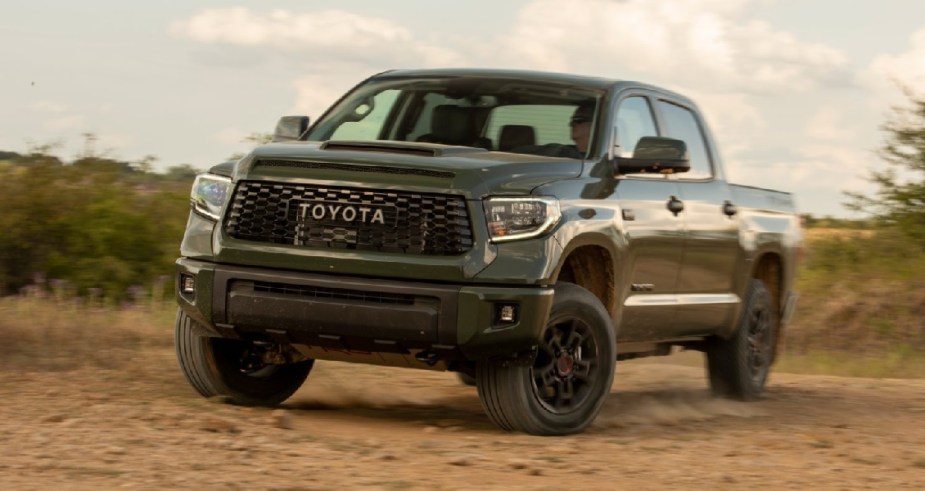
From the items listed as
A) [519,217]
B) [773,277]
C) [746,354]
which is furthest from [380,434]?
[773,277]

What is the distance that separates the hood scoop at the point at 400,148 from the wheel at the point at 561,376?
811 millimetres

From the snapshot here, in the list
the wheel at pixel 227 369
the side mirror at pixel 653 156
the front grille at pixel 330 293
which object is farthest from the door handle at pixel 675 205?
the wheel at pixel 227 369

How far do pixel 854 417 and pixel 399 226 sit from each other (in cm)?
381

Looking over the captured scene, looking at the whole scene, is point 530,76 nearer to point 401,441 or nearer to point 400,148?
point 400,148

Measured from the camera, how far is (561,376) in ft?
25.5

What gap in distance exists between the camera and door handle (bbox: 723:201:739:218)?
964 cm

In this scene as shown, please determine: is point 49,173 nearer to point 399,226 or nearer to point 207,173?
point 207,173

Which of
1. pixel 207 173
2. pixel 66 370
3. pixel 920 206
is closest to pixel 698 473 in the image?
pixel 207 173

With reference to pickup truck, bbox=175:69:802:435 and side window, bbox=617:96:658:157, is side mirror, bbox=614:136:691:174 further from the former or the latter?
side window, bbox=617:96:658:157

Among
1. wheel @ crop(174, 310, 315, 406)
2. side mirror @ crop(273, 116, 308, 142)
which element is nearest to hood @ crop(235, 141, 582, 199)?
side mirror @ crop(273, 116, 308, 142)

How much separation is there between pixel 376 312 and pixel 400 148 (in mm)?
869

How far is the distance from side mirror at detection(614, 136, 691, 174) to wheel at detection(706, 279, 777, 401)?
2223 mm

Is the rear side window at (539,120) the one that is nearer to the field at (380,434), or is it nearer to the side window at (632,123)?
the side window at (632,123)

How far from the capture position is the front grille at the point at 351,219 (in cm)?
723
